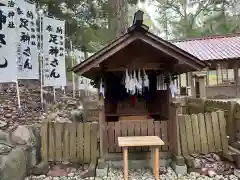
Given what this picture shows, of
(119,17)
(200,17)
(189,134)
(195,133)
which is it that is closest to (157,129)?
(189,134)

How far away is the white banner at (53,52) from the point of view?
10.7m

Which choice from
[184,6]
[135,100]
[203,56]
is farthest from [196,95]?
[184,6]

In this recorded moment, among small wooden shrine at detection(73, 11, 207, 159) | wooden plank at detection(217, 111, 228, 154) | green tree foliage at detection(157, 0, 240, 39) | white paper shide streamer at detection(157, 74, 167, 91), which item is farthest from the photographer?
green tree foliage at detection(157, 0, 240, 39)

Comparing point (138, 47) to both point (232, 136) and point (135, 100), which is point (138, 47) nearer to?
point (135, 100)

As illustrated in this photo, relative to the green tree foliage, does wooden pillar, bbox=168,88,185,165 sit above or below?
below

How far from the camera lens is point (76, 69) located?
5.83 m

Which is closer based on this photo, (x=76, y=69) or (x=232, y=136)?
(x=76, y=69)

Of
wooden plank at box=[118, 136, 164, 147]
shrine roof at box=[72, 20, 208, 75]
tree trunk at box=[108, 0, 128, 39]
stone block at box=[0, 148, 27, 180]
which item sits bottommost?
stone block at box=[0, 148, 27, 180]

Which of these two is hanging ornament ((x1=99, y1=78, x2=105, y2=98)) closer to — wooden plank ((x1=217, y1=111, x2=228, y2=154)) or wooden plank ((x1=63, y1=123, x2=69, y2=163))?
wooden plank ((x1=63, y1=123, x2=69, y2=163))

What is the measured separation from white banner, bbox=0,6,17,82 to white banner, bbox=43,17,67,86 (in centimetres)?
294

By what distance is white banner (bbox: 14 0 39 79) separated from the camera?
9000mm

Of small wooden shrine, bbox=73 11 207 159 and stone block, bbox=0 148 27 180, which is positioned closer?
stone block, bbox=0 148 27 180

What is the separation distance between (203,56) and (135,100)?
23.7 feet

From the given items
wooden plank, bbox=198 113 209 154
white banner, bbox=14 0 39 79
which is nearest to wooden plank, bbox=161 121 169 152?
wooden plank, bbox=198 113 209 154
